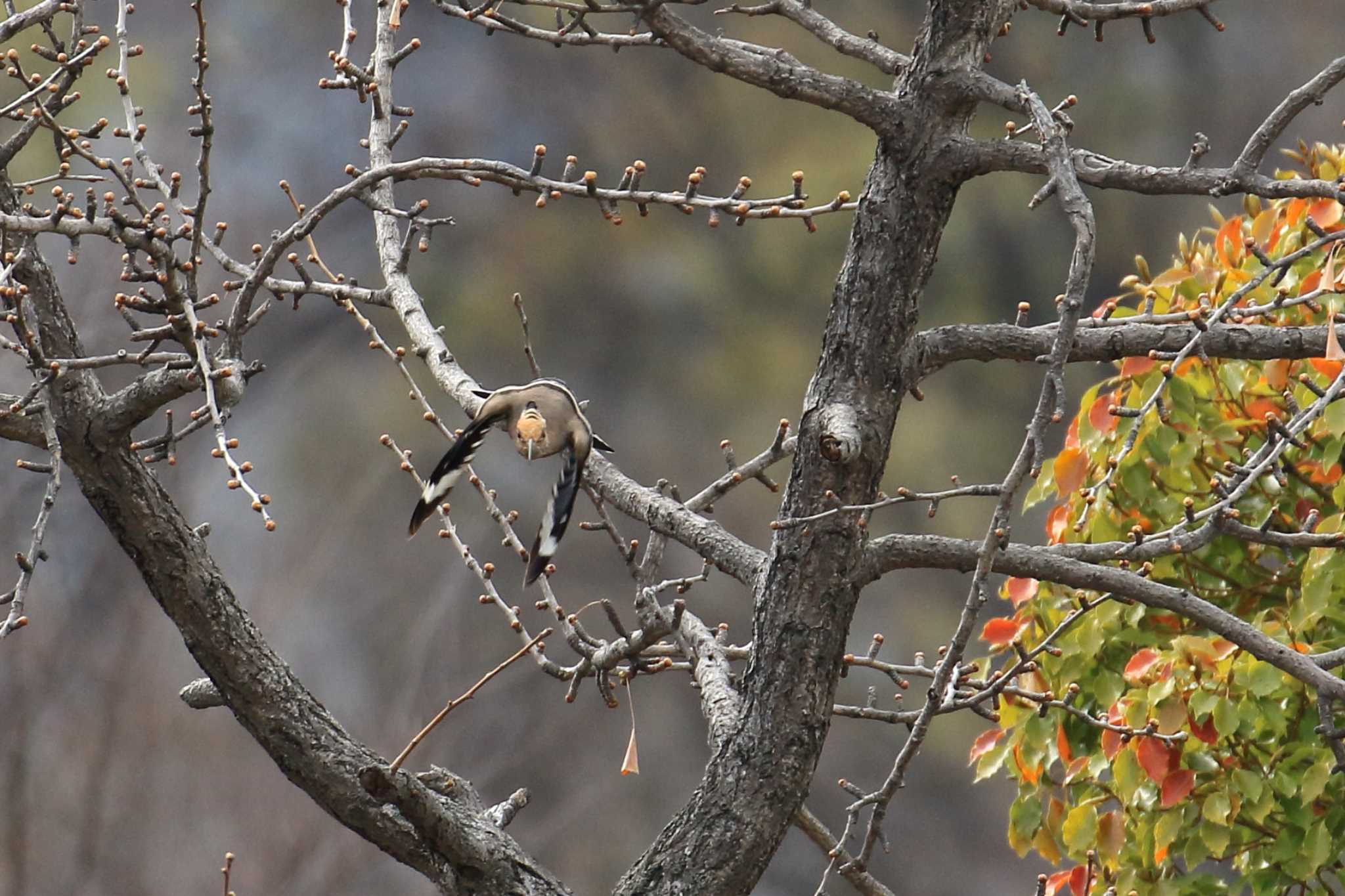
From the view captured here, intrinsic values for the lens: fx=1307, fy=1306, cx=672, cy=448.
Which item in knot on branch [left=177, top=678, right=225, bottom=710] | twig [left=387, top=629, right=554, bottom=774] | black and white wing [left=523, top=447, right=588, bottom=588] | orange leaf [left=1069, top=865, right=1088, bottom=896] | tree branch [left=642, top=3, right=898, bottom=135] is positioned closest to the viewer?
twig [left=387, top=629, right=554, bottom=774]

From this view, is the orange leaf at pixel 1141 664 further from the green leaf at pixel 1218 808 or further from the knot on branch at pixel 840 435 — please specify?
the knot on branch at pixel 840 435

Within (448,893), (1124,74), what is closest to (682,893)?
(448,893)

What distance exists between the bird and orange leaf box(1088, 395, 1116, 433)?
0.67m

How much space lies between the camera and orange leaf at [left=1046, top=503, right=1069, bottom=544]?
1.63 m

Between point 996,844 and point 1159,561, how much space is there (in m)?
3.55

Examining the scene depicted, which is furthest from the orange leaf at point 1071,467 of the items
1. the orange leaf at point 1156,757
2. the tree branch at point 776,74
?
the tree branch at point 776,74

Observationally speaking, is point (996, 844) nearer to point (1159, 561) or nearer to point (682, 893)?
point (1159, 561)

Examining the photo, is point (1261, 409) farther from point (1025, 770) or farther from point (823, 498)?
point (823, 498)

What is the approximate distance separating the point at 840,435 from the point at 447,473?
0.32 metres

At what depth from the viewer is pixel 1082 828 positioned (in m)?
1.50

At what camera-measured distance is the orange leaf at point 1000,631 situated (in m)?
1.58

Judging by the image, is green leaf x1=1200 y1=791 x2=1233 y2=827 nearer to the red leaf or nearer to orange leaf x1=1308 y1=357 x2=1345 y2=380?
the red leaf

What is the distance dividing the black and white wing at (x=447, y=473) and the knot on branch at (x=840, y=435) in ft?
0.93

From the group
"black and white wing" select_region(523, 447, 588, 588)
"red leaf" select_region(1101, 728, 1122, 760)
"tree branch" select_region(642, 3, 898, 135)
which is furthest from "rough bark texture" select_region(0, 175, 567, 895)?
"red leaf" select_region(1101, 728, 1122, 760)
